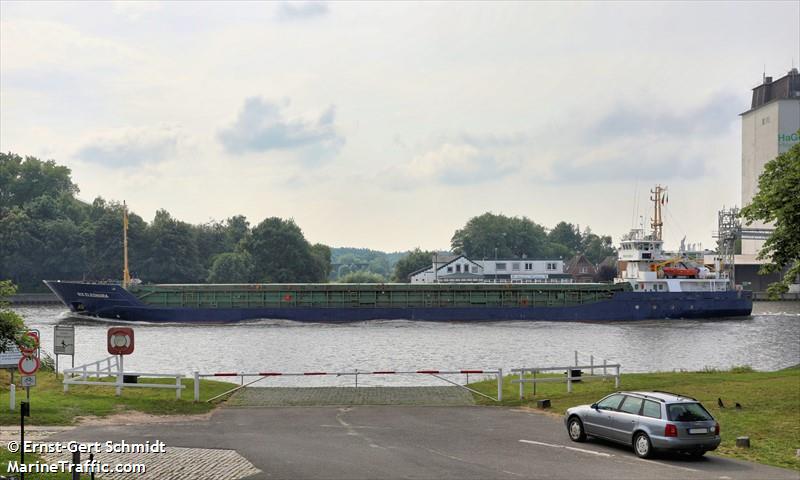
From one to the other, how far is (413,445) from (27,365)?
10194 mm

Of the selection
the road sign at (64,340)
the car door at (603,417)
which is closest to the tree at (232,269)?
the road sign at (64,340)

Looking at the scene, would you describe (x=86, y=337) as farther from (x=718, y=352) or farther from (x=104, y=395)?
(x=718, y=352)

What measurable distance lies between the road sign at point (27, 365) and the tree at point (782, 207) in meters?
20.4

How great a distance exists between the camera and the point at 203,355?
49094 millimetres

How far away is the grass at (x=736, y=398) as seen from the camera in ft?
59.6

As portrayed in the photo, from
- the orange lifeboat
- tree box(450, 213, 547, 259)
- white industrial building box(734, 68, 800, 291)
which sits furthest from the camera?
tree box(450, 213, 547, 259)

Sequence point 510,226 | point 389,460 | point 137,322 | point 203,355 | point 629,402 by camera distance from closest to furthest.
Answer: point 389,460
point 629,402
point 203,355
point 137,322
point 510,226

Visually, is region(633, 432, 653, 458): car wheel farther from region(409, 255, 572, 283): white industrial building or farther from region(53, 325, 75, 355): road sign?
region(409, 255, 572, 283): white industrial building

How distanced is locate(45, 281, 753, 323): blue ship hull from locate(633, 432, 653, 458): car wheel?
61580 mm

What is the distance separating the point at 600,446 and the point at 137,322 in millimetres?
65820

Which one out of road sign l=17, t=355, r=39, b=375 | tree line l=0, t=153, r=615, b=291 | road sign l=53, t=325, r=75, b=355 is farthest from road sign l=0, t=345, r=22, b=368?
tree line l=0, t=153, r=615, b=291

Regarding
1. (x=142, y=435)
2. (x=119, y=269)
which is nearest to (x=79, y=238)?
(x=119, y=269)

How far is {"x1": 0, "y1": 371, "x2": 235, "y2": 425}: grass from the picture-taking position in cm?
2127

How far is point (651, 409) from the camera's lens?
16.9m
